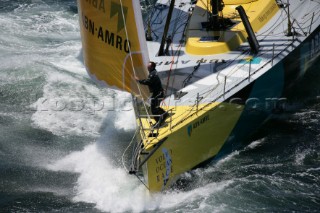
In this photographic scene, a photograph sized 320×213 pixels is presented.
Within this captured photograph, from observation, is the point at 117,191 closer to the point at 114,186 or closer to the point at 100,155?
the point at 114,186

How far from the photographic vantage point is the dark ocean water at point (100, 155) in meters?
11.6

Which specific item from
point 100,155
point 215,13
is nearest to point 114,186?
point 100,155

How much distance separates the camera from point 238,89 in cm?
Result: 1243

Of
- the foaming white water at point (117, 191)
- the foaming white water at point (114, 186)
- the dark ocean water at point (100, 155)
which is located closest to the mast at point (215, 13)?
the dark ocean water at point (100, 155)

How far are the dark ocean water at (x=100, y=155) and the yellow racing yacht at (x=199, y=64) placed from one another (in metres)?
0.45

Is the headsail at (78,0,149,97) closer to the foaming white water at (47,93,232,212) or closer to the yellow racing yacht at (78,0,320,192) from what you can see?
the yellow racing yacht at (78,0,320,192)

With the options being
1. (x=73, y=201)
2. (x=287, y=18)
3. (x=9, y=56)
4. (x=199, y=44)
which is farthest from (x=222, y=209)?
(x=9, y=56)

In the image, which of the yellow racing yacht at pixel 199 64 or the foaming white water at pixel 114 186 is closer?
the yellow racing yacht at pixel 199 64

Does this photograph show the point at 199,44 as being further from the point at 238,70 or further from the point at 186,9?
the point at 186,9

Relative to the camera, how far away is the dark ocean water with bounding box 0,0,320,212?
1163cm

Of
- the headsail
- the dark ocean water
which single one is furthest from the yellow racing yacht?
the dark ocean water

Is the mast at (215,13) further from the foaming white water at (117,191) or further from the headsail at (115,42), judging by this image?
the foaming white water at (117,191)

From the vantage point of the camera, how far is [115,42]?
440 inches

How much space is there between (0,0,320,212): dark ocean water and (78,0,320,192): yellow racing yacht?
0.45 meters
